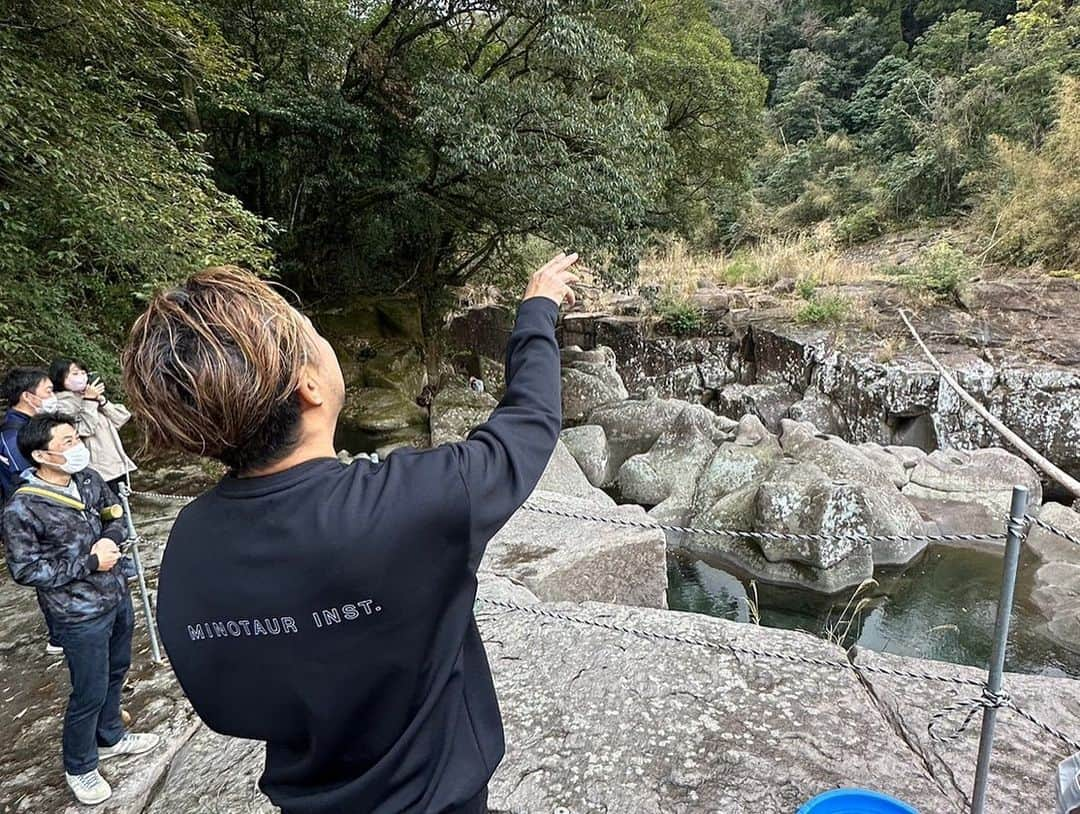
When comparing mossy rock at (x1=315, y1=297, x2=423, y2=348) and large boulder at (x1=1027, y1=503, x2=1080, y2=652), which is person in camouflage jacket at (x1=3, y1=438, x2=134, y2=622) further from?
mossy rock at (x1=315, y1=297, x2=423, y2=348)

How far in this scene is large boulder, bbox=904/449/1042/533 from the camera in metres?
5.63

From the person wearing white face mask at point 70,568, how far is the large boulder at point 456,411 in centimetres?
612

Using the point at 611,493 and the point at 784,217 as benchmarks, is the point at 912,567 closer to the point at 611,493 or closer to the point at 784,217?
the point at 611,493

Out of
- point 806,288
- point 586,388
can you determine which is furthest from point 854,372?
point 586,388

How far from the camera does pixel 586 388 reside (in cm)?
971

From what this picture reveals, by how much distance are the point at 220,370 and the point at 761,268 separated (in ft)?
42.6

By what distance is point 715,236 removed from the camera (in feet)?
64.1

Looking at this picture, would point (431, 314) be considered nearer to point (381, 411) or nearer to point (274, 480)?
point (381, 411)

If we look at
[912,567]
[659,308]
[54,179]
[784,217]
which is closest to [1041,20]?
[784,217]

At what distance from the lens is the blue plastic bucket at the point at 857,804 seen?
4.17 feet

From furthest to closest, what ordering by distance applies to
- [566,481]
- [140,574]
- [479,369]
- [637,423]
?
[479,369]
[637,423]
[566,481]
[140,574]

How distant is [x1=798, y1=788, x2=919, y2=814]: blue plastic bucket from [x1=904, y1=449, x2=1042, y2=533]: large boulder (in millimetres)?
5223

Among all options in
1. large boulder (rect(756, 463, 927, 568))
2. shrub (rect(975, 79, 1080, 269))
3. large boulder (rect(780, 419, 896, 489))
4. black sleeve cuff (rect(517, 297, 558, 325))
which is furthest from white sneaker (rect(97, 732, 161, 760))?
shrub (rect(975, 79, 1080, 269))

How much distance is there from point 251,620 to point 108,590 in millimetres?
1491
